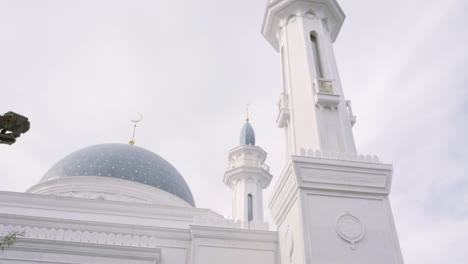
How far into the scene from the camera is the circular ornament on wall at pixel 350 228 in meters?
7.47

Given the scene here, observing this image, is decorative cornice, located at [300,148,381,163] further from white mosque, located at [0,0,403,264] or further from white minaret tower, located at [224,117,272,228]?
white minaret tower, located at [224,117,272,228]

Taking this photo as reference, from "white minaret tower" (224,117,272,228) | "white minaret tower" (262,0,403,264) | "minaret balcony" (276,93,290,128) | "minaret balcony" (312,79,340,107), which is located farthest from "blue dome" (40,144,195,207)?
"minaret balcony" (312,79,340,107)

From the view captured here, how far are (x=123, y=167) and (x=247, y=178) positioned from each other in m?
4.97

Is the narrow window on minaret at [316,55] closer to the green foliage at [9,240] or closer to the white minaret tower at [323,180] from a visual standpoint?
the white minaret tower at [323,180]

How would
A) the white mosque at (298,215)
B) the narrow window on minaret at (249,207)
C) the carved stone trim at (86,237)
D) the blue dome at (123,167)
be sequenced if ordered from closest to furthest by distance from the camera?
1. the white mosque at (298,215)
2. the carved stone trim at (86,237)
3. the blue dome at (123,167)
4. the narrow window on minaret at (249,207)

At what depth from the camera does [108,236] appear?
8406 mm

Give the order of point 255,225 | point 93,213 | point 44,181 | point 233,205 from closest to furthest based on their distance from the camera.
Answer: point 255,225 < point 93,213 < point 44,181 < point 233,205

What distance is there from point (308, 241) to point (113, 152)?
37.1 ft

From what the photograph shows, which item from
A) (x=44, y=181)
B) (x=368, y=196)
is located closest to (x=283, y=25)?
(x=368, y=196)

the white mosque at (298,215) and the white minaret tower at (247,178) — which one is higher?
the white minaret tower at (247,178)

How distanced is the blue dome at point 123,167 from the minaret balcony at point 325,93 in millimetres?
8733

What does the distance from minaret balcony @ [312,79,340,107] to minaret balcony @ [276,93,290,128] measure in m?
0.95

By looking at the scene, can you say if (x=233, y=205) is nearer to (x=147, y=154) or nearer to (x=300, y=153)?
(x=147, y=154)

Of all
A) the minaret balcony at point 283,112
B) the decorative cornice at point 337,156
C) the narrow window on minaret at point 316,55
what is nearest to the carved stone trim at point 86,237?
the decorative cornice at point 337,156
